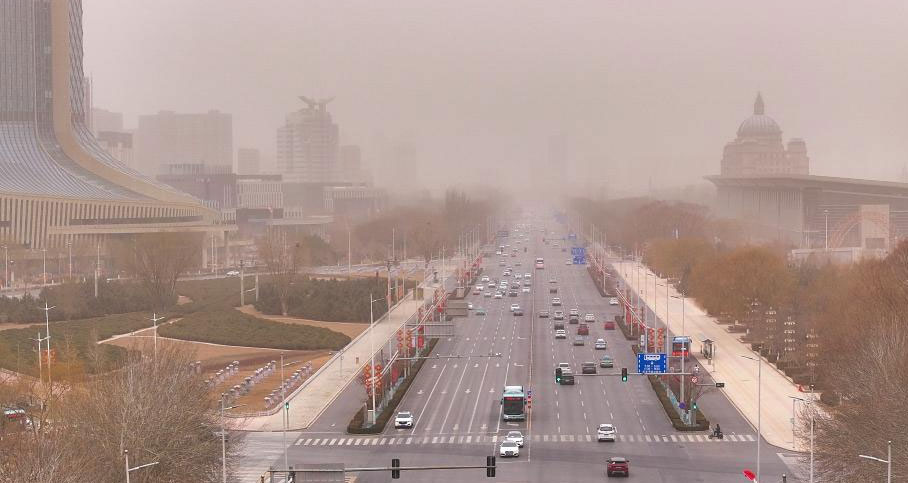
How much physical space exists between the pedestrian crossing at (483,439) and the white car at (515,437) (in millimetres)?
419

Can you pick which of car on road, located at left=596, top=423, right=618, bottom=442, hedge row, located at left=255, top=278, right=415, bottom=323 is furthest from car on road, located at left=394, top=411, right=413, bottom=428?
hedge row, located at left=255, top=278, right=415, bottom=323

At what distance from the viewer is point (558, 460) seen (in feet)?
153

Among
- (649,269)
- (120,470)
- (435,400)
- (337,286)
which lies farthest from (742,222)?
(120,470)

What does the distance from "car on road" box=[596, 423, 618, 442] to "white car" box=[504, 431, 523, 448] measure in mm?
3023

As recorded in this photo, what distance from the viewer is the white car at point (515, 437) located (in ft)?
161

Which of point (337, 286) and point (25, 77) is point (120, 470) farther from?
point (25, 77)

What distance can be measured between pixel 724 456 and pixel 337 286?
61.4m

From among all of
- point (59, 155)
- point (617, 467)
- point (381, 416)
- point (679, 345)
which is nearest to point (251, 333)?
point (679, 345)

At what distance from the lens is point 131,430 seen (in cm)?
3950

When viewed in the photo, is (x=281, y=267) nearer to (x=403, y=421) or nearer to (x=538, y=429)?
(x=403, y=421)

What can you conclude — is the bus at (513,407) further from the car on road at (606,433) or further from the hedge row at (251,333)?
the hedge row at (251,333)

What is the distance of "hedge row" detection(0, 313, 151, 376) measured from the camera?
197 feet

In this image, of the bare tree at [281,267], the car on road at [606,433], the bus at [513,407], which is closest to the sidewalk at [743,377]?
the car on road at [606,433]

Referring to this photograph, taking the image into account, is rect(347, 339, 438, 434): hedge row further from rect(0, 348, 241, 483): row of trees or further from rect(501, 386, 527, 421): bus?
rect(0, 348, 241, 483): row of trees
